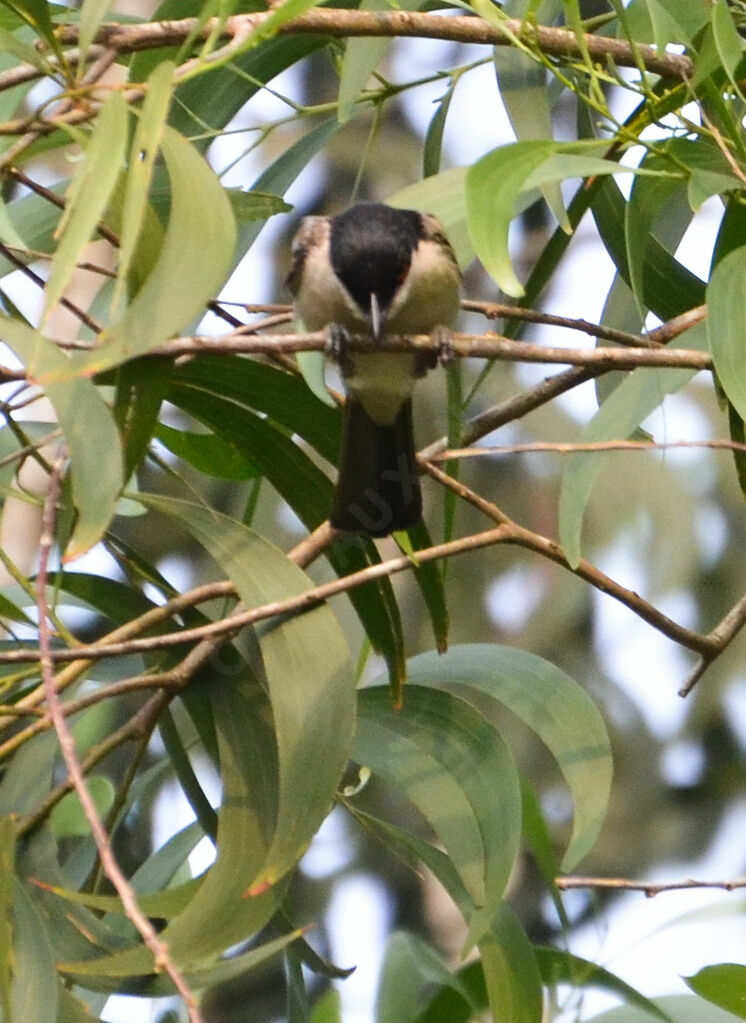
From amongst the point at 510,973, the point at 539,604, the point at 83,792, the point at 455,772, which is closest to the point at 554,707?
the point at 455,772

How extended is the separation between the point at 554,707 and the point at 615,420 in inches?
15.3

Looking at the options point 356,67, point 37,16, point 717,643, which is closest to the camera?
point 37,16

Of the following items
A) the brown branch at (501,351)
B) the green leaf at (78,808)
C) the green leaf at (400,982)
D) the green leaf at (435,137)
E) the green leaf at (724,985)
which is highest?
the green leaf at (435,137)

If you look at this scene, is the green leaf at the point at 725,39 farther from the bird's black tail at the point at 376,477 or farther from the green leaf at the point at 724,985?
the green leaf at the point at 724,985

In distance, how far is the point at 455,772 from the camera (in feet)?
5.57

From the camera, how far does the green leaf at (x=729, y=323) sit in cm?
139

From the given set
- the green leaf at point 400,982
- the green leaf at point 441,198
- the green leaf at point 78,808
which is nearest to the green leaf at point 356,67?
the green leaf at point 441,198

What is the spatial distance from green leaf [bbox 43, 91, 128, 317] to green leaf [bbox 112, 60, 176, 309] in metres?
0.02

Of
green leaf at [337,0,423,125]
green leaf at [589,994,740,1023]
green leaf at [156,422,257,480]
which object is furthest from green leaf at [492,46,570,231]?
green leaf at [589,994,740,1023]

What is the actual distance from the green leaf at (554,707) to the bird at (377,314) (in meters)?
0.21

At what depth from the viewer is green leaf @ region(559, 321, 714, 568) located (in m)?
1.53

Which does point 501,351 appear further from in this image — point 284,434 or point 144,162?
point 284,434

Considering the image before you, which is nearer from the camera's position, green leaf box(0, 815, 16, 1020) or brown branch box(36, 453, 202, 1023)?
brown branch box(36, 453, 202, 1023)

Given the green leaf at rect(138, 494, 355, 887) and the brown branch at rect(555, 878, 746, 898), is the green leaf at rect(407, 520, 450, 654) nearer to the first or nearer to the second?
the green leaf at rect(138, 494, 355, 887)
